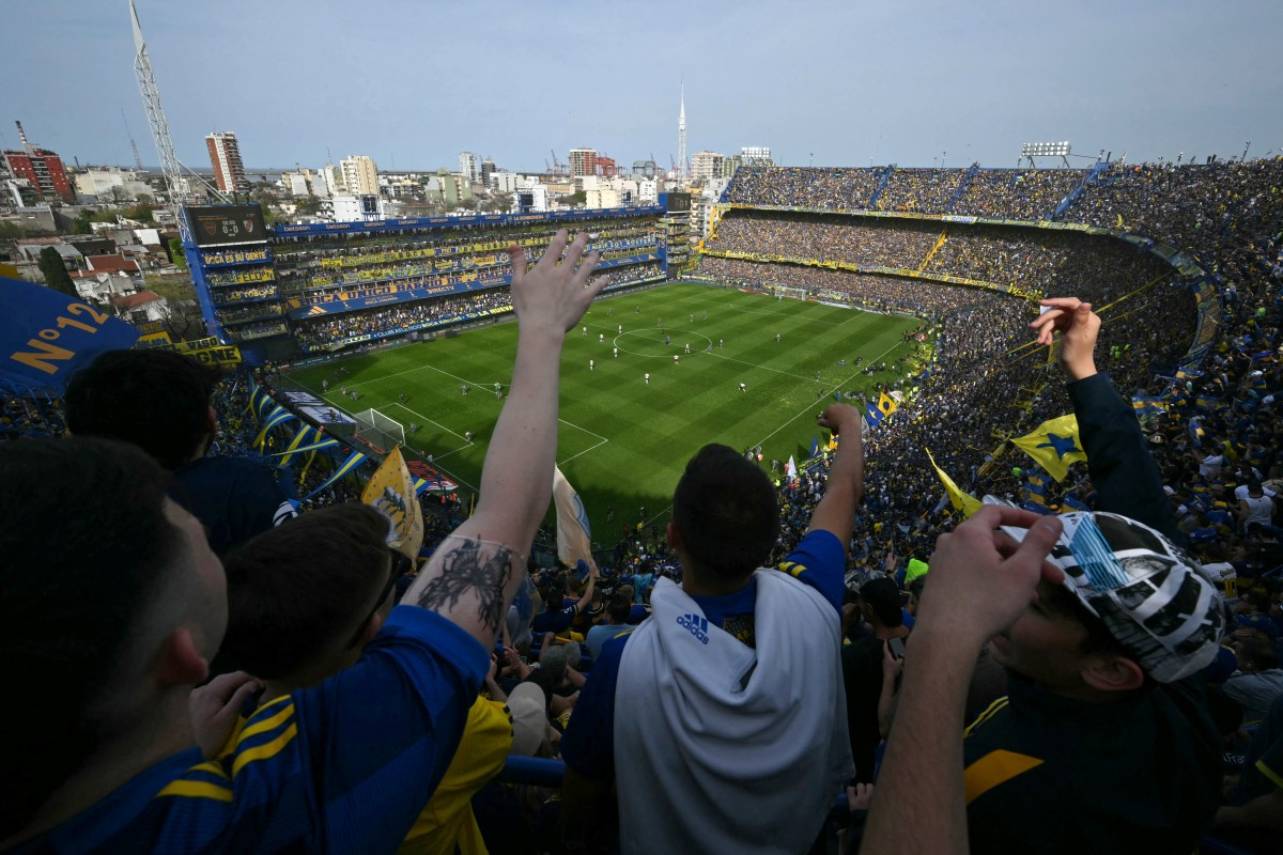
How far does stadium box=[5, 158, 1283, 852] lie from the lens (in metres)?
13.2

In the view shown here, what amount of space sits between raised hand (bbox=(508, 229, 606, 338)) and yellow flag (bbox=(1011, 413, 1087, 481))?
10.3 m

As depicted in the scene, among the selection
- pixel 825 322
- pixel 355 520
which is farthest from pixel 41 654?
pixel 825 322

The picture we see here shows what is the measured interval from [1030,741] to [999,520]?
27.0 inches

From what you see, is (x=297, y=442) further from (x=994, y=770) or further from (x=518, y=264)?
(x=994, y=770)

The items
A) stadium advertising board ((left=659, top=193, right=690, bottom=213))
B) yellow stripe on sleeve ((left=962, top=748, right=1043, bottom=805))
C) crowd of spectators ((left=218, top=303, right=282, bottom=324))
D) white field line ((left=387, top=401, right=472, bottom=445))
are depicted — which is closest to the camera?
yellow stripe on sleeve ((left=962, top=748, right=1043, bottom=805))

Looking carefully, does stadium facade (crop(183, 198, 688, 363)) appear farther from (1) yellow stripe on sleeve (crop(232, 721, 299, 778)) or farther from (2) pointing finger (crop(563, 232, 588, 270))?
(1) yellow stripe on sleeve (crop(232, 721, 299, 778))

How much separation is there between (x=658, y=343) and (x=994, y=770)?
127 feet

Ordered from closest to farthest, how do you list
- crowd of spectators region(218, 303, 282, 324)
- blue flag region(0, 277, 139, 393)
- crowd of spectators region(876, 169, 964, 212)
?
blue flag region(0, 277, 139, 393)
crowd of spectators region(218, 303, 282, 324)
crowd of spectators region(876, 169, 964, 212)

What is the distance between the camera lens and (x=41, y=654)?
885 mm

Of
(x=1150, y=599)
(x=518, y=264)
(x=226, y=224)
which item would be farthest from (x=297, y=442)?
(x=226, y=224)

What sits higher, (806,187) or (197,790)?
(806,187)

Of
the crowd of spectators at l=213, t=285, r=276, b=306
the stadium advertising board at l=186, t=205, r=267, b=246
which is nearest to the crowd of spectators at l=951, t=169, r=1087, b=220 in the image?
the stadium advertising board at l=186, t=205, r=267, b=246

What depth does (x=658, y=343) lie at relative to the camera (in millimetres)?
39938

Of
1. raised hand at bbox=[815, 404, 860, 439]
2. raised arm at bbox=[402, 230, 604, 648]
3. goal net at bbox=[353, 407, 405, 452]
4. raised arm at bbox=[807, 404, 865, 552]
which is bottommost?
goal net at bbox=[353, 407, 405, 452]
